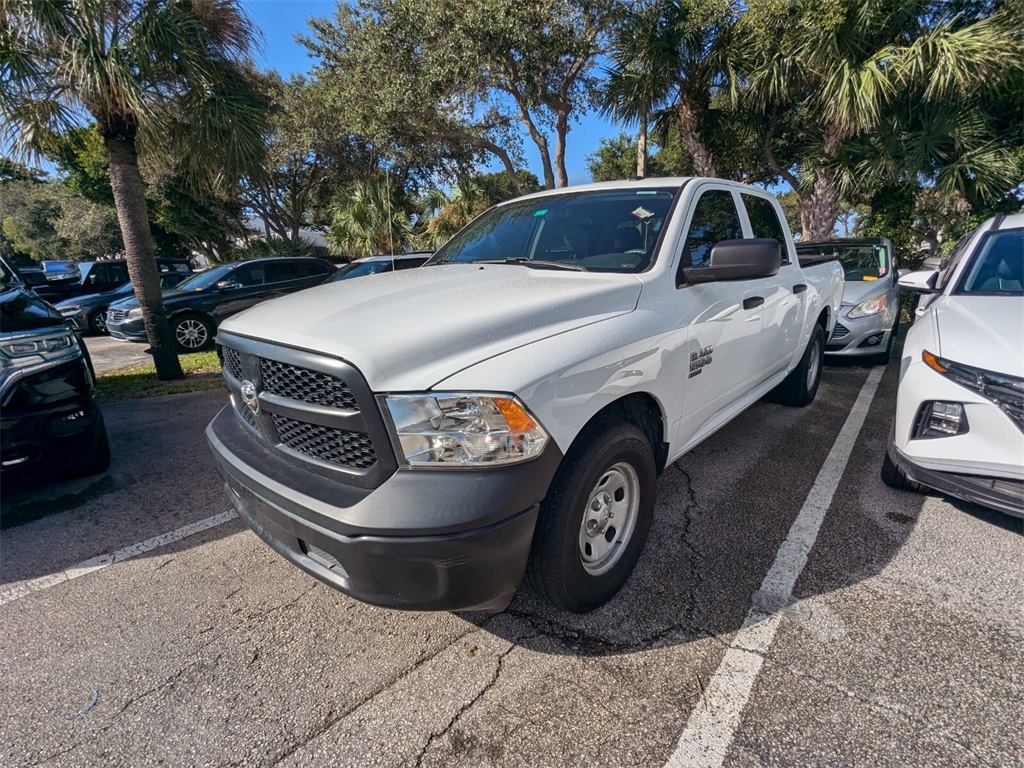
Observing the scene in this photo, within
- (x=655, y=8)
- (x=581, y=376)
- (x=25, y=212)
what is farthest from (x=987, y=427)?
(x=25, y=212)

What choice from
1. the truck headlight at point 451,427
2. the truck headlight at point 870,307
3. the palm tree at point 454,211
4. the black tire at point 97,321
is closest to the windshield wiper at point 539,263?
the truck headlight at point 451,427

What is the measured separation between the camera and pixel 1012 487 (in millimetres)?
2418

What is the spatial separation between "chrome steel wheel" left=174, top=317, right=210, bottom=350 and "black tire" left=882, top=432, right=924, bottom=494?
381 inches

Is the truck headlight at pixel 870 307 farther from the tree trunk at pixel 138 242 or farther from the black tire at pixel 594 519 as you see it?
the tree trunk at pixel 138 242

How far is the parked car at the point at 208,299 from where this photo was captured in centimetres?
865

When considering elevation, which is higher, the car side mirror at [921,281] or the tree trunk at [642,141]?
the tree trunk at [642,141]

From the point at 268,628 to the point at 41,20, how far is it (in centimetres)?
629

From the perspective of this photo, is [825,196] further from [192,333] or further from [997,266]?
[192,333]

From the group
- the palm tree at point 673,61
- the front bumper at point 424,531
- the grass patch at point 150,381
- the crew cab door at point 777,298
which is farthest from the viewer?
the palm tree at point 673,61

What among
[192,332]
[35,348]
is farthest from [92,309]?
[35,348]

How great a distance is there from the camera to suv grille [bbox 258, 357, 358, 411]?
174cm

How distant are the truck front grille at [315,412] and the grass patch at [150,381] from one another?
461 cm

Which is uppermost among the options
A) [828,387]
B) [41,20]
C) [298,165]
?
[298,165]

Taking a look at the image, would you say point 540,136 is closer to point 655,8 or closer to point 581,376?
point 655,8
